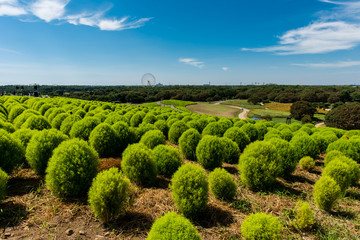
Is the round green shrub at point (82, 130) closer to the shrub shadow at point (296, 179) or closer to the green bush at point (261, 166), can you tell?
the green bush at point (261, 166)

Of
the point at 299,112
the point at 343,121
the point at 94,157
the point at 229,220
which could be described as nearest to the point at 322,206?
the point at 229,220

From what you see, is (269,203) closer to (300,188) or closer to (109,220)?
(300,188)

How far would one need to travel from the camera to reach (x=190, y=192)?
4.44m

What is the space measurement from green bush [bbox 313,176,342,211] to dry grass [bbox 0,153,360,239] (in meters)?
0.30

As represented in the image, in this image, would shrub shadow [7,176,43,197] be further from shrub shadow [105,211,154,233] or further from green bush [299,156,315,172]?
green bush [299,156,315,172]

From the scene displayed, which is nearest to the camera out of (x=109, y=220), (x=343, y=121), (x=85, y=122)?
(x=109, y=220)

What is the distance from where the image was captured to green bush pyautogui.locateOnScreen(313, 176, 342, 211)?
492 centimetres

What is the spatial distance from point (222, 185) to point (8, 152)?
23.1 feet

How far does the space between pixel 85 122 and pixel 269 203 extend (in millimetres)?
9214

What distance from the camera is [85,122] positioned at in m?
9.62

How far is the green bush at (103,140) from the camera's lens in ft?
27.0

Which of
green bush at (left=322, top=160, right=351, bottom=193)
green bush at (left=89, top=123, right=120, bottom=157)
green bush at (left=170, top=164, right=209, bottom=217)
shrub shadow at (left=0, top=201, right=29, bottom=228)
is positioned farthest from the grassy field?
shrub shadow at (left=0, top=201, right=29, bottom=228)

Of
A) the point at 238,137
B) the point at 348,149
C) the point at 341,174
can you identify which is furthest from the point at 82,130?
the point at 348,149

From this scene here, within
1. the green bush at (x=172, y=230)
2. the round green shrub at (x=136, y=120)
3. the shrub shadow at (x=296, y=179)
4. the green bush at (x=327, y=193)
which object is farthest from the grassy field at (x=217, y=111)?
the green bush at (x=172, y=230)
